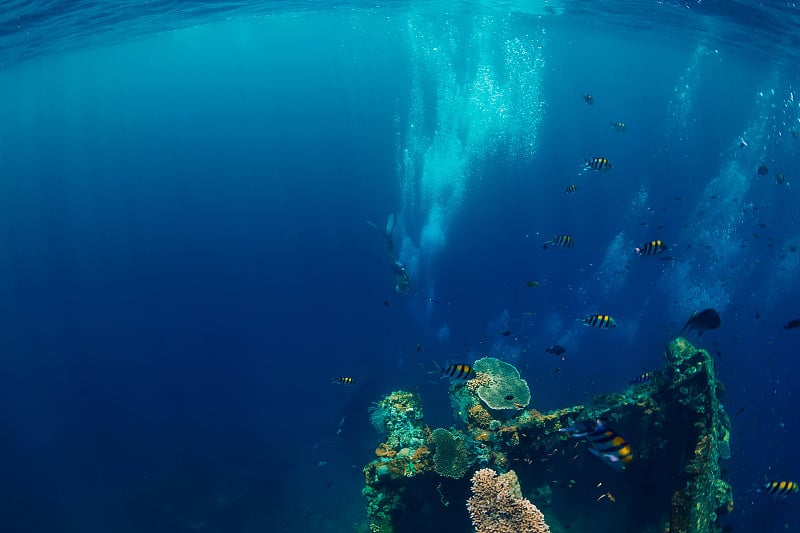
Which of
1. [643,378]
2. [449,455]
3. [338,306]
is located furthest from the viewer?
[338,306]

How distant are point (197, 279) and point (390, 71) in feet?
409

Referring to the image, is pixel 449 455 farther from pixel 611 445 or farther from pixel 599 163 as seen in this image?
pixel 599 163

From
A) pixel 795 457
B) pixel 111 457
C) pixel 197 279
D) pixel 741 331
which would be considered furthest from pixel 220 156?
pixel 795 457

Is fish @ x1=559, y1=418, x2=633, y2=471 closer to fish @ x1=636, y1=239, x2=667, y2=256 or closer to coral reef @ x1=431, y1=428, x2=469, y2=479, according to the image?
coral reef @ x1=431, y1=428, x2=469, y2=479

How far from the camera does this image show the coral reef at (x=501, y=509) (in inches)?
244

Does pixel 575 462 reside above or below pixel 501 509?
below

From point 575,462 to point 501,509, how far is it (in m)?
3.06

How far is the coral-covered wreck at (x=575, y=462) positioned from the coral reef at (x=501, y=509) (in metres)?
0.04

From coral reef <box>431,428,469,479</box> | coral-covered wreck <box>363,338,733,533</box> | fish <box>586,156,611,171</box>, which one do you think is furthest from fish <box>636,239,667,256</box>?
coral reef <box>431,428,469,479</box>

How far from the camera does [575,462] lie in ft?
28.5

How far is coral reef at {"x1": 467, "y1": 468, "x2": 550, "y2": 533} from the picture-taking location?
620cm

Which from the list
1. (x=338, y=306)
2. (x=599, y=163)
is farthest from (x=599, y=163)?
(x=338, y=306)

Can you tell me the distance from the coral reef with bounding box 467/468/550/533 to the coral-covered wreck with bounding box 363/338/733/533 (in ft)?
0.13

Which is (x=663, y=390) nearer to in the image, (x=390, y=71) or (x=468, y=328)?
(x=468, y=328)
